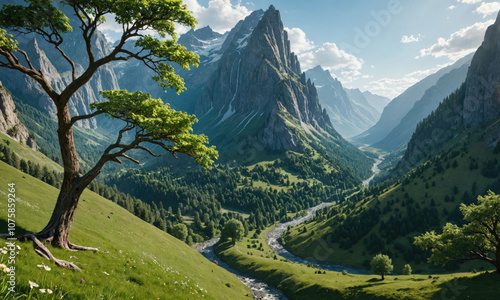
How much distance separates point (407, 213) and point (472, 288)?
12226cm

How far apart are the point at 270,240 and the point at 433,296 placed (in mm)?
136616

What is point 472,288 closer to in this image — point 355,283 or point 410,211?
point 355,283

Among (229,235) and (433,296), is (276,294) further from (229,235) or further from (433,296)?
(229,235)

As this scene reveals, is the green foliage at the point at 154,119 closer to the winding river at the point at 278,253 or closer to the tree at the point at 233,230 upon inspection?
the winding river at the point at 278,253

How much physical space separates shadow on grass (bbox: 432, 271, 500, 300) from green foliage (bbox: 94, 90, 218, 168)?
58.7 meters

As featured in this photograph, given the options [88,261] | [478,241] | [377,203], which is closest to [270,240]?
[377,203]

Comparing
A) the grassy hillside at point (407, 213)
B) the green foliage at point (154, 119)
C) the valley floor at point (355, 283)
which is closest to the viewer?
the green foliage at point (154, 119)

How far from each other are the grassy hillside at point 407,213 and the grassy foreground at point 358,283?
51.2m

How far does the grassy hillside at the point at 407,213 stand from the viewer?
142m

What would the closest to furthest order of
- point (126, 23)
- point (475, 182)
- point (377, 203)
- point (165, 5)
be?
point (165, 5) → point (126, 23) → point (475, 182) → point (377, 203)

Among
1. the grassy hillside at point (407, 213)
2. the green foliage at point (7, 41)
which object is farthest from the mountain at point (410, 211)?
the green foliage at point (7, 41)

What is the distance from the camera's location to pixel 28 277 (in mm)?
10328

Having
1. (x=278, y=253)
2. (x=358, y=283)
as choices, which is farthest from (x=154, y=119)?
(x=278, y=253)

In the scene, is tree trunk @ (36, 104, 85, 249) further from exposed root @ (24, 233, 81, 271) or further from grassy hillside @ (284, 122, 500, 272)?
grassy hillside @ (284, 122, 500, 272)
